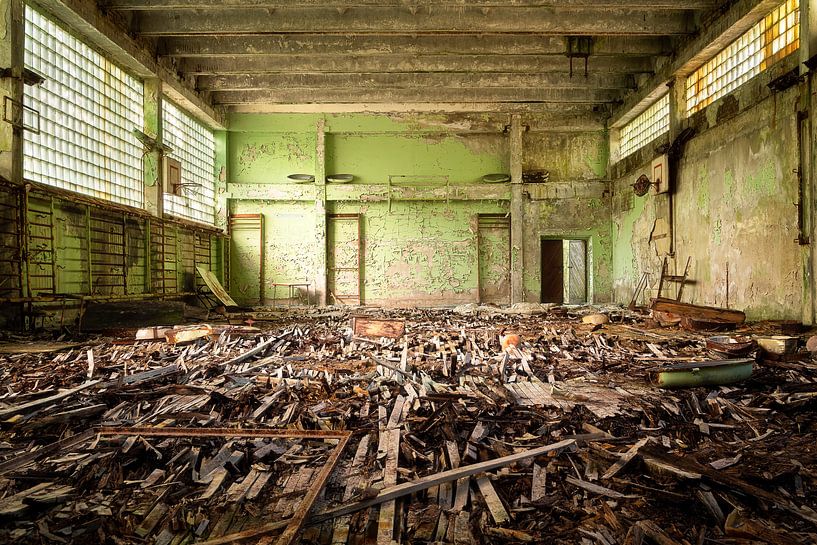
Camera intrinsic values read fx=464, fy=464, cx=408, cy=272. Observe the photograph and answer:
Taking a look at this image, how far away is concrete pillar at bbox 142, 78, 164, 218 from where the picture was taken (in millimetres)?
13289

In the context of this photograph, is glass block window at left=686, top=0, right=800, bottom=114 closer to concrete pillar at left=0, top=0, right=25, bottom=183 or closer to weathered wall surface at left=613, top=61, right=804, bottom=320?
weathered wall surface at left=613, top=61, right=804, bottom=320

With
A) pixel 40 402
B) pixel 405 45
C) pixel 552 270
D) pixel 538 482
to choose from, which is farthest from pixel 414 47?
pixel 538 482

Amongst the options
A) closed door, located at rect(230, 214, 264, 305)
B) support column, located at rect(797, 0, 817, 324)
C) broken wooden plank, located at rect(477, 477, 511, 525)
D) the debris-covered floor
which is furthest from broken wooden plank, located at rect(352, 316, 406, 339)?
closed door, located at rect(230, 214, 264, 305)

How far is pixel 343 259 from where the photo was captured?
1805 centimetres

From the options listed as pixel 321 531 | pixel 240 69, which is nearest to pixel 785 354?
pixel 321 531

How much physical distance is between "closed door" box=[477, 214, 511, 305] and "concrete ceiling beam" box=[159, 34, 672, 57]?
6605 millimetres

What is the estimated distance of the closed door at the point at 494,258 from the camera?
18.3 meters

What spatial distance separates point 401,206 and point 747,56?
37.0ft

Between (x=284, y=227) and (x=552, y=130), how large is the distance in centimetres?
1118

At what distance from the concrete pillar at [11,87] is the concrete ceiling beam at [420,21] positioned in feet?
12.5

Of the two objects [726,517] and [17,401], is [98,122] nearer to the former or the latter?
[17,401]

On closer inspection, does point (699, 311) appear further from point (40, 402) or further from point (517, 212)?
point (40, 402)

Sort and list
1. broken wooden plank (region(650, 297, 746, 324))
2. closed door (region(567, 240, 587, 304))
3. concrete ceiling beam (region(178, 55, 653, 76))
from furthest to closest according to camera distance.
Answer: closed door (region(567, 240, 587, 304))
concrete ceiling beam (region(178, 55, 653, 76))
broken wooden plank (region(650, 297, 746, 324))

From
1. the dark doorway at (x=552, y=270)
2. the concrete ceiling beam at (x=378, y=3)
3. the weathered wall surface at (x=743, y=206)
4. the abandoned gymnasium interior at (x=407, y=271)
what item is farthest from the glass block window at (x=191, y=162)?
the weathered wall surface at (x=743, y=206)
